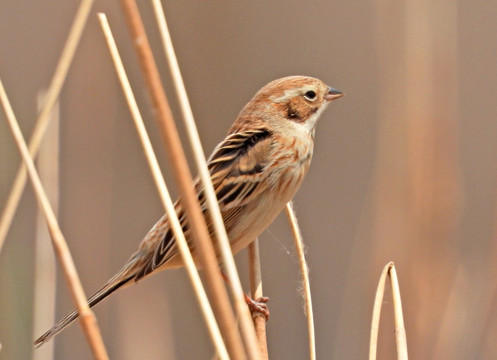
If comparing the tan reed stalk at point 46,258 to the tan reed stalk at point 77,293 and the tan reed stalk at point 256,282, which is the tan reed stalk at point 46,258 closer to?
the tan reed stalk at point 256,282

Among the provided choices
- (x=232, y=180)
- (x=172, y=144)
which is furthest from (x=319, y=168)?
(x=172, y=144)

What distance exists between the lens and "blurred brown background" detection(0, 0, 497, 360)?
2.35 meters

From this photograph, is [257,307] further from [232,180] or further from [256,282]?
[232,180]

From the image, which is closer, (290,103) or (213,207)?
(213,207)

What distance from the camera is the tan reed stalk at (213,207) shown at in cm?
131

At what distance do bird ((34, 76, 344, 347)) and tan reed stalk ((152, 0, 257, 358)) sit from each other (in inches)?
27.4

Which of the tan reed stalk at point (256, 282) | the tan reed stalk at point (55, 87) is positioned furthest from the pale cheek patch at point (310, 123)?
the tan reed stalk at point (55, 87)

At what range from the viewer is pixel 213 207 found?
1430 mm

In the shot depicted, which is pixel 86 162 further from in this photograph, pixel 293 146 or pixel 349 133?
pixel 349 133

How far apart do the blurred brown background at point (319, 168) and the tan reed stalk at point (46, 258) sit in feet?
0.31

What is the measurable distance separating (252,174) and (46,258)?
73 cm

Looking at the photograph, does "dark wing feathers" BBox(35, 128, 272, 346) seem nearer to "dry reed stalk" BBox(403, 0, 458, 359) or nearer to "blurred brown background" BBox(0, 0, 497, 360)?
"blurred brown background" BBox(0, 0, 497, 360)

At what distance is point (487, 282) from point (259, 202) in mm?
807

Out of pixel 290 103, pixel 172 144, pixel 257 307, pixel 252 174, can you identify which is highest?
pixel 172 144
